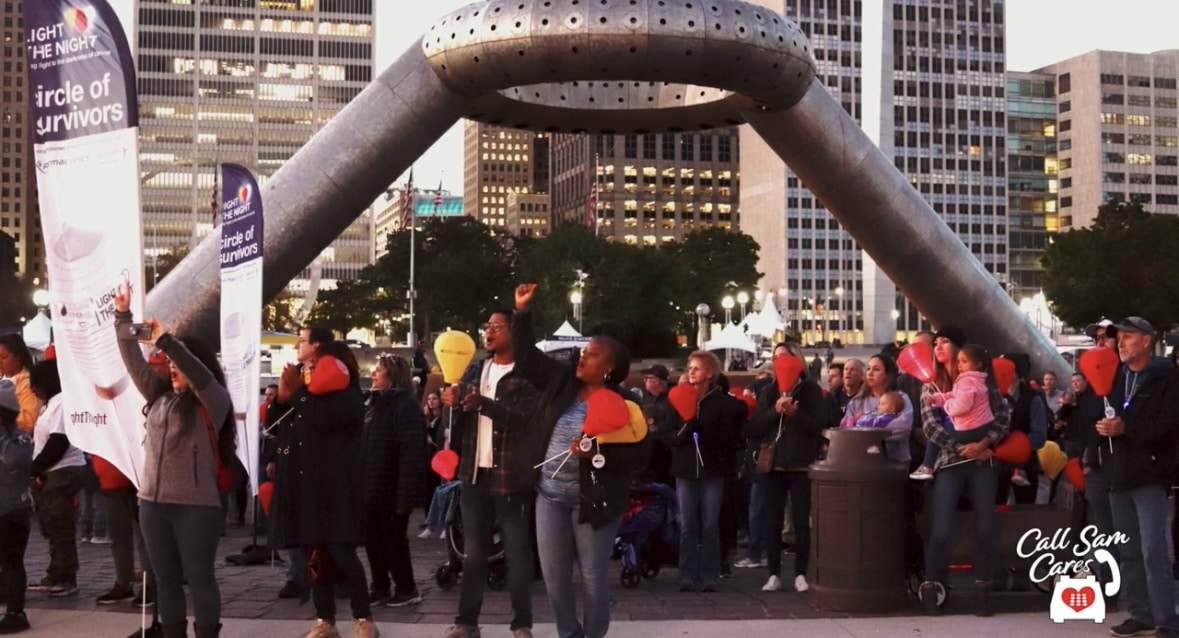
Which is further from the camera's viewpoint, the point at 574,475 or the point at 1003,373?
the point at 1003,373

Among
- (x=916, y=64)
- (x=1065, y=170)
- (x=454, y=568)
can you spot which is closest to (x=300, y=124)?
(x=916, y=64)

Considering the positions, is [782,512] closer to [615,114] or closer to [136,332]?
[136,332]

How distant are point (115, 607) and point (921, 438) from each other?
5.56 metres

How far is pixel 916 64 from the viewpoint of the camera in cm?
12275

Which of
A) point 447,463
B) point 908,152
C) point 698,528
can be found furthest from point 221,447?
point 908,152

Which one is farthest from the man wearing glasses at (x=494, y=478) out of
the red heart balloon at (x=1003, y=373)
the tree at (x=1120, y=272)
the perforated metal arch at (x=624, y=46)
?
the tree at (x=1120, y=272)

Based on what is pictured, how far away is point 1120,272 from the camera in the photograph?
5794cm

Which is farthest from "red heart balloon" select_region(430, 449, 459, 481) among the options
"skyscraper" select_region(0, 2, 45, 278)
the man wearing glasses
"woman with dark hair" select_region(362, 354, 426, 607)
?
"skyscraper" select_region(0, 2, 45, 278)

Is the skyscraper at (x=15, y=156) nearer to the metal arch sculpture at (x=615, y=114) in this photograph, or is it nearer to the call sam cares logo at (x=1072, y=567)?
the metal arch sculpture at (x=615, y=114)

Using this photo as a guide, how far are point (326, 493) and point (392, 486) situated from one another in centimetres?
159

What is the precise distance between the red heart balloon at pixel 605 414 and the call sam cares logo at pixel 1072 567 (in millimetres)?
3110

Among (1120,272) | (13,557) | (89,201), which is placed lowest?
(13,557)

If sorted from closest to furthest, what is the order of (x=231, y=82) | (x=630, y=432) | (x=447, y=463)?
(x=630, y=432) → (x=447, y=463) → (x=231, y=82)

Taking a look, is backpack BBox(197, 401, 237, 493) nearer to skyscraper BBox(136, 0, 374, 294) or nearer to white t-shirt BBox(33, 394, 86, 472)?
white t-shirt BBox(33, 394, 86, 472)
